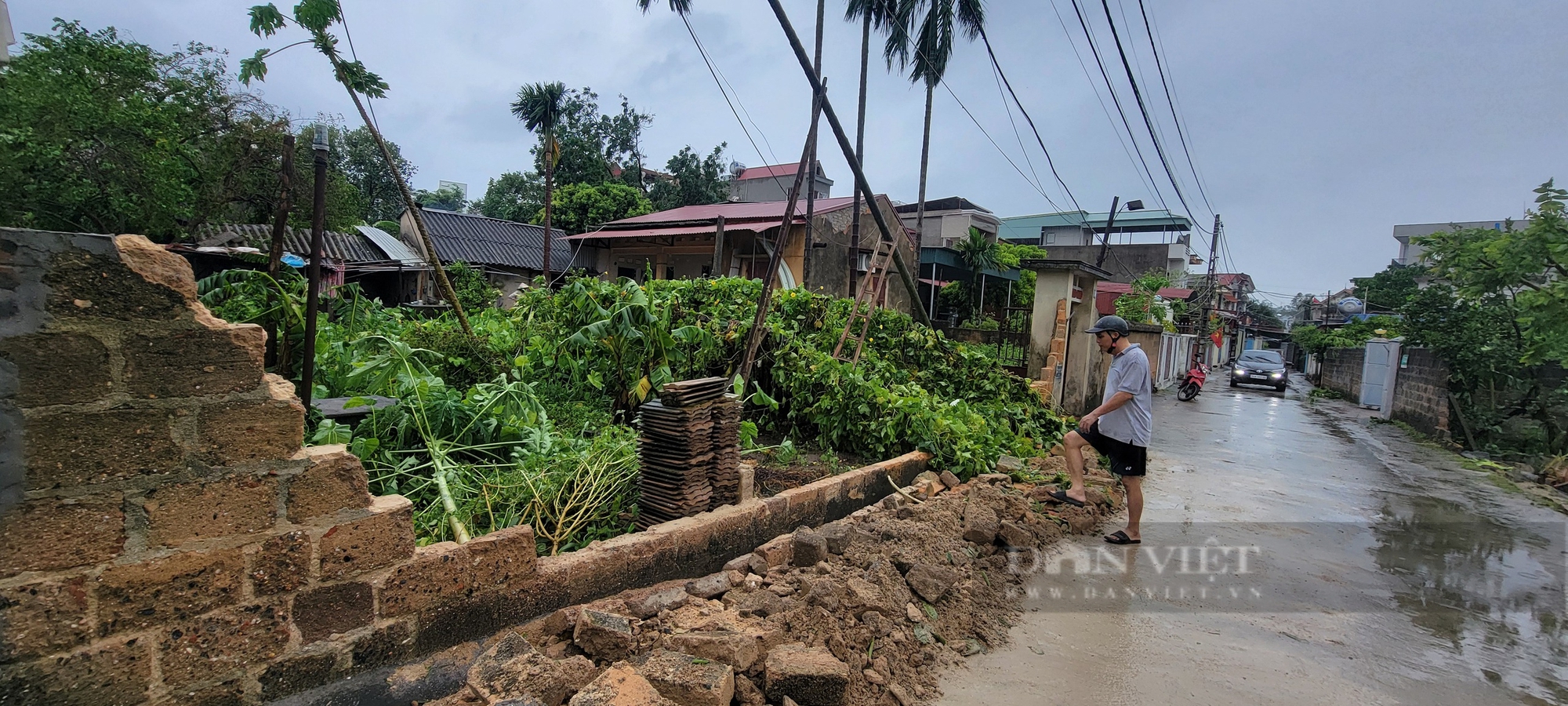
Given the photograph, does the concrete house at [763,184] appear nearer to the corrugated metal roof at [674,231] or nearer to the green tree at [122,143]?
the corrugated metal roof at [674,231]

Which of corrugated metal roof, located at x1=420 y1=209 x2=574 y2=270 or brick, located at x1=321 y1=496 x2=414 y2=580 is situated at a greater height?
corrugated metal roof, located at x1=420 y1=209 x2=574 y2=270

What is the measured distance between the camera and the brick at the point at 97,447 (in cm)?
183

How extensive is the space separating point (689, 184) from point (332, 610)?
29.6 meters

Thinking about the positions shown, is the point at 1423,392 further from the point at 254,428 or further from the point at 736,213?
the point at 254,428

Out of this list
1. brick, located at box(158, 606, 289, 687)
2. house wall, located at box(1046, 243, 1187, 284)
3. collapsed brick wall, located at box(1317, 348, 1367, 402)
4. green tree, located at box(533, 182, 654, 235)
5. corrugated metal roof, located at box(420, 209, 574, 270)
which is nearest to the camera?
brick, located at box(158, 606, 289, 687)

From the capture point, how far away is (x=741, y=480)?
401 cm

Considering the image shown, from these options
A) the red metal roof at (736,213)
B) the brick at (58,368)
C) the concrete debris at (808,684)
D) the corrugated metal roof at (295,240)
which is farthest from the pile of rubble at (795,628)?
the red metal roof at (736,213)

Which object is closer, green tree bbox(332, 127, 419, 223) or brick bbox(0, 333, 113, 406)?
brick bbox(0, 333, 113, 406)

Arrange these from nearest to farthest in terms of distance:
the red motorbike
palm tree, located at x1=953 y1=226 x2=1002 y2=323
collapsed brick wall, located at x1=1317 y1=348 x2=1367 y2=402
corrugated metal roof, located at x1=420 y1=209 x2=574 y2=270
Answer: the red motorbike
collapsed brick wall, located at x1=1317 y1=348 x2=1367 y2=402
corrugated metal roof, located at x1=420 y1=209 x2=574 y2=270
palm tree, located at x1=953 y1=226 x2=1002 y2=323

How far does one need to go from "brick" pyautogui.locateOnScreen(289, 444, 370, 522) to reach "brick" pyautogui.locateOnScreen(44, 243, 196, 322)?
607 millimetres

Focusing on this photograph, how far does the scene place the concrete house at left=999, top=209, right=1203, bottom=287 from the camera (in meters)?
36.3

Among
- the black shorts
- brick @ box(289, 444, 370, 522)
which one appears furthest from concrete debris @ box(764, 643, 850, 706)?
the black shorts

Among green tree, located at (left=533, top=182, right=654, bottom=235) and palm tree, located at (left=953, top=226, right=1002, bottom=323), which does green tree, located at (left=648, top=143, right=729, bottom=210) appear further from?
palm tree, located at (left=953, top=226, right=1002, bottom=323)

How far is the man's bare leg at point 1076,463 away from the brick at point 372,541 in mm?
4605
